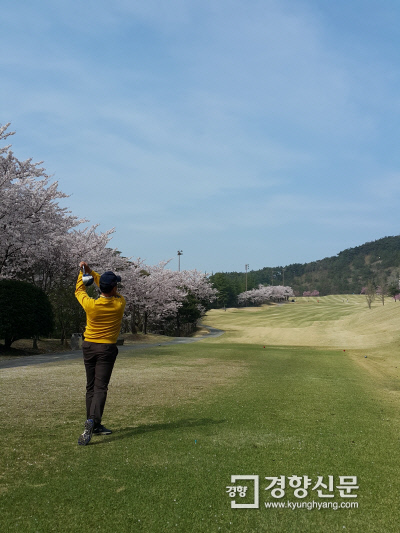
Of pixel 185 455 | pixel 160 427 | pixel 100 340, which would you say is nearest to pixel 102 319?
pixel 100 340

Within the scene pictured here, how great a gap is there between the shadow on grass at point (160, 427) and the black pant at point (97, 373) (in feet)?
1.32

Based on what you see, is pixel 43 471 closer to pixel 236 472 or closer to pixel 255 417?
pixel 236 472

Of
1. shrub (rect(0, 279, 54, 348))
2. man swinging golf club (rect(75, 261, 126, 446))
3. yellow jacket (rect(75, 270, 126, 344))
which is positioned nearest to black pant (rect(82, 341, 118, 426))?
man swinging golf club (rect(75, 261, 126, 446))

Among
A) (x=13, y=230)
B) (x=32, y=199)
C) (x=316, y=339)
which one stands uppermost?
(x=32, y=199)

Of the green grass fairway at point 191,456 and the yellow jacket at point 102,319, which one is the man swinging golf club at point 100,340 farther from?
the green grass fairway at point 191,456

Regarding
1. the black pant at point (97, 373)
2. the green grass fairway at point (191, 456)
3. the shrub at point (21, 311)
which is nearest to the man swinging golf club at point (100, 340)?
the black pant at point (97, 373)

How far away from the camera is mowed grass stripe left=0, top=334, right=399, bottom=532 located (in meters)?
4.01

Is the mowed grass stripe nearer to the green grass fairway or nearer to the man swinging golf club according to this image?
the green grass fairway

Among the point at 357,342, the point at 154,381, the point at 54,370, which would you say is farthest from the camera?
the point at 357,342

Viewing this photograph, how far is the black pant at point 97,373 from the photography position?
6520mm

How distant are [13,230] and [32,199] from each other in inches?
96.9

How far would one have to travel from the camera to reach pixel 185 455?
560cm

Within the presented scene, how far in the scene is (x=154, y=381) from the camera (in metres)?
12.4

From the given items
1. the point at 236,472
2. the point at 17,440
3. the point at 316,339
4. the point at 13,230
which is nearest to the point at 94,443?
the point at 17,440
